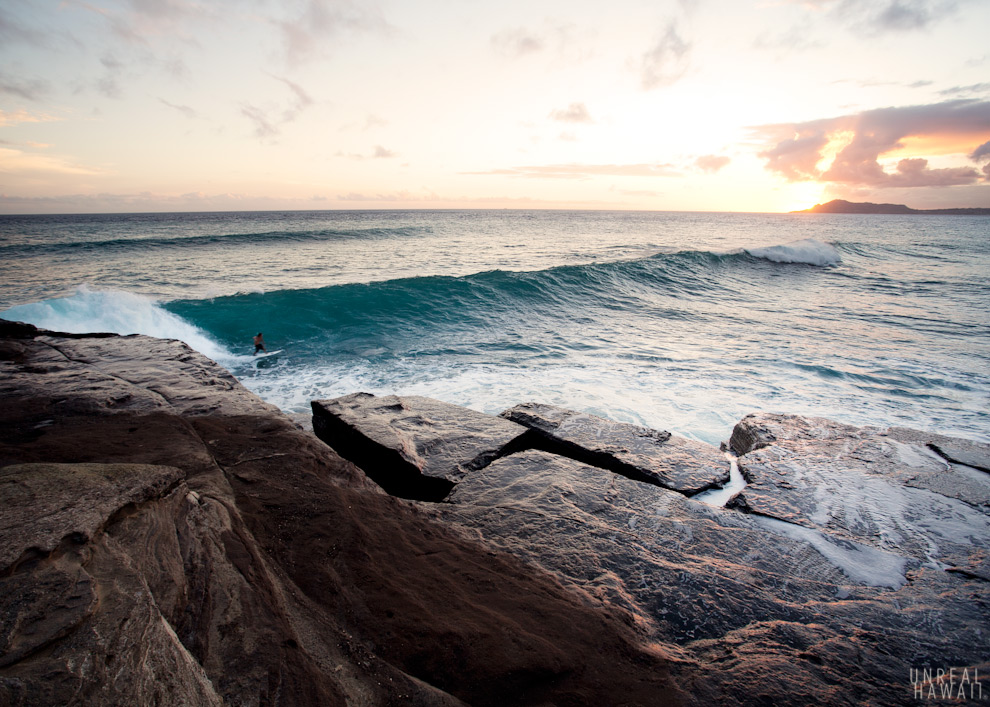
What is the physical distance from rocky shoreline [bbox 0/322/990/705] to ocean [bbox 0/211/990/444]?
283 centimetres

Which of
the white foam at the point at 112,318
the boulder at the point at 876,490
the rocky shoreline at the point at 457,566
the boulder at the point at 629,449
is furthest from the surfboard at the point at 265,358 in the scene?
the boulder at the point at 876,490

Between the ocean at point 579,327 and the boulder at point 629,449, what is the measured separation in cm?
193

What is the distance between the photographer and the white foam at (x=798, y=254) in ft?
79.5

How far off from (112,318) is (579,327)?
468 inches

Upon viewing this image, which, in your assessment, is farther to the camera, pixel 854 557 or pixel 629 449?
pixel 629 449

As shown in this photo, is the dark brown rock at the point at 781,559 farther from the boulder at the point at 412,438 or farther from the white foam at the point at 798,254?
the white foam at the point at 798,254

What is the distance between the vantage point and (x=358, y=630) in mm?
1935

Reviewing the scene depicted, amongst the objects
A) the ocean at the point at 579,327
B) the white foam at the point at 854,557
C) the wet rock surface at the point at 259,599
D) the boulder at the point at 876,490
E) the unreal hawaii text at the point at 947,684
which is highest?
the wet rock surface at the point at 259,599

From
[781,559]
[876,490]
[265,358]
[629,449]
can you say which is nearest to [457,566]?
[781,559]

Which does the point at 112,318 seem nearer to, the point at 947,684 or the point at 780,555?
the point at 780,555

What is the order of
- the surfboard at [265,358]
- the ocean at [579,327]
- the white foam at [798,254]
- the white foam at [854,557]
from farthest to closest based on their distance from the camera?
the white foam at [798,254] → the surfboard at [265,358] → the ocean at [579,327] → the white foam at [854,557]

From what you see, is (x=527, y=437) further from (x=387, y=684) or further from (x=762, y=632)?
(x=387, y=684)

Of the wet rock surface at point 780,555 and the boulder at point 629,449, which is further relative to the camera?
the boulder at point 629,449

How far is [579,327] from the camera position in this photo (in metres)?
12.2
